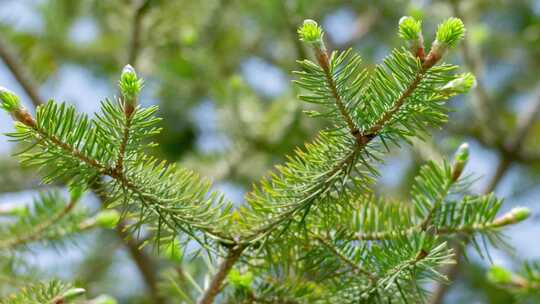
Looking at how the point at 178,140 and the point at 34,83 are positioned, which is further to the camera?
the point at 178,140

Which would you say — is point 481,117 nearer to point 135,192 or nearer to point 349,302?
point 349,302

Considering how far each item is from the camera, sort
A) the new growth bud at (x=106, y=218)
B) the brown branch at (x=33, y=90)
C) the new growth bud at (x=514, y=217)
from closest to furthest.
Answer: the new growth bud at (x=514, y=217) → the new growth bud at (x=106, y=218) → the brown branch at (x=33, y=90)

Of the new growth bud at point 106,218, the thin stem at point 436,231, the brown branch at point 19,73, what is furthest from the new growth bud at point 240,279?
the brown branch at point 19,73

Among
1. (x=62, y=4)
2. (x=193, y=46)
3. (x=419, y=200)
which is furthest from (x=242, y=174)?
(x=419, y=200)

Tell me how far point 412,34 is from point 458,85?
2.6 inches

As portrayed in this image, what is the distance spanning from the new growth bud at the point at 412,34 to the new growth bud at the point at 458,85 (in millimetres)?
39

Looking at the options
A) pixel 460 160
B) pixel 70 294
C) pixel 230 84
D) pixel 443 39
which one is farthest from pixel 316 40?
pixel 230 84

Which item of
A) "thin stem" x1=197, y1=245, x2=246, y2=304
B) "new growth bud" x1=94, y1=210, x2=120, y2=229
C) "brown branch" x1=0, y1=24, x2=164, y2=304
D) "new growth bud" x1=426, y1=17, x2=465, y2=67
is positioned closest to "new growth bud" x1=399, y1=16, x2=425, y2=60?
"new growth bud" x1=426, y1=17, x2=465, y2=67

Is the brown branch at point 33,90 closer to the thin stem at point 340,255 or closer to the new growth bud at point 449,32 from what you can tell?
the thin stem at point 340,255

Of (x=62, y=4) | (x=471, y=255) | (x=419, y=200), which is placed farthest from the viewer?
(x=62, y=4)

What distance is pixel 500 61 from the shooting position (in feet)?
9.27

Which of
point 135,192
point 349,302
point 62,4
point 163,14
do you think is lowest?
point 349,302

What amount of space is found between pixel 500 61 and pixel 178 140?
4.60 feet

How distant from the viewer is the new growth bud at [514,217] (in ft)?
2.41
